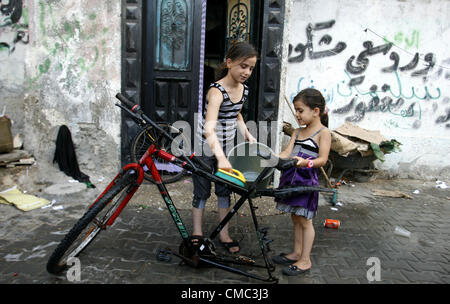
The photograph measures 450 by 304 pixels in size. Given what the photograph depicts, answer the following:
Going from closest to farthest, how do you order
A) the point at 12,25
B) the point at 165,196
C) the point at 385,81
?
1. the point at 165,196
2. the point at 12,25
3. the point at 385,81

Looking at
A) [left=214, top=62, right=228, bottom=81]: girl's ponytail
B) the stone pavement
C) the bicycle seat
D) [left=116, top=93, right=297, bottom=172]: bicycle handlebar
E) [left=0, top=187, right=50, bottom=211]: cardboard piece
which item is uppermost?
[left=214, top=62, right=228, bottom=81]: girl's ponytail

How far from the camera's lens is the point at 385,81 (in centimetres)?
640

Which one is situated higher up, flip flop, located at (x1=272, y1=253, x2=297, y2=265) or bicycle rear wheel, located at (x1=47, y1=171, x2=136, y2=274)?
bicycle rear wheel, located at (x1=47, y1=171, x2=136, y2=274)

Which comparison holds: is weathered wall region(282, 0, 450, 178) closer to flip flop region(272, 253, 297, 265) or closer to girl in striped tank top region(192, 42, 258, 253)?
girl in striped tank top region(192, 42, 258, 253)

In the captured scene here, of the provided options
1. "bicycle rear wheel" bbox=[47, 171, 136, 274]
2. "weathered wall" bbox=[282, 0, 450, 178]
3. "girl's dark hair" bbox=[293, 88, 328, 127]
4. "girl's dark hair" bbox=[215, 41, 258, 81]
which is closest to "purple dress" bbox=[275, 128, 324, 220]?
"girl's dark hair" bbox=[293, 88, 328, 127]

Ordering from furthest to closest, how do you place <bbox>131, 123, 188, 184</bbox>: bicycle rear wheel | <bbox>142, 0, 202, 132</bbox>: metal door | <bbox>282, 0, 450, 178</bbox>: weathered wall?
<bbox>282, 0, 450, 178</bbox>: weathered wall < <bbox>142, 0, 202, 132</bbox>: metal door < <bbox>131, 123, 188, 184</bbox>: bicycle rear wheel

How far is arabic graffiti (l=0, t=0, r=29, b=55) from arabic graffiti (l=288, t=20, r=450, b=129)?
14.3 ft

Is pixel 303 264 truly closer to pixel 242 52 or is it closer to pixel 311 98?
pixel 311 98

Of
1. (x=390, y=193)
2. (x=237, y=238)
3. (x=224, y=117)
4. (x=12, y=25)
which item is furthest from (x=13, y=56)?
(x=390, y=193)

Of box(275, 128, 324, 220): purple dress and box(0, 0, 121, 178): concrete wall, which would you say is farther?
box(0, 0, 121, 178): concrete wall

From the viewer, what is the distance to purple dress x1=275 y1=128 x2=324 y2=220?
290 cm

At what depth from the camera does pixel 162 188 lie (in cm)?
278

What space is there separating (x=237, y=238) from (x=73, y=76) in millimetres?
3411

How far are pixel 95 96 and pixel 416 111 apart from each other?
18.4 feet
